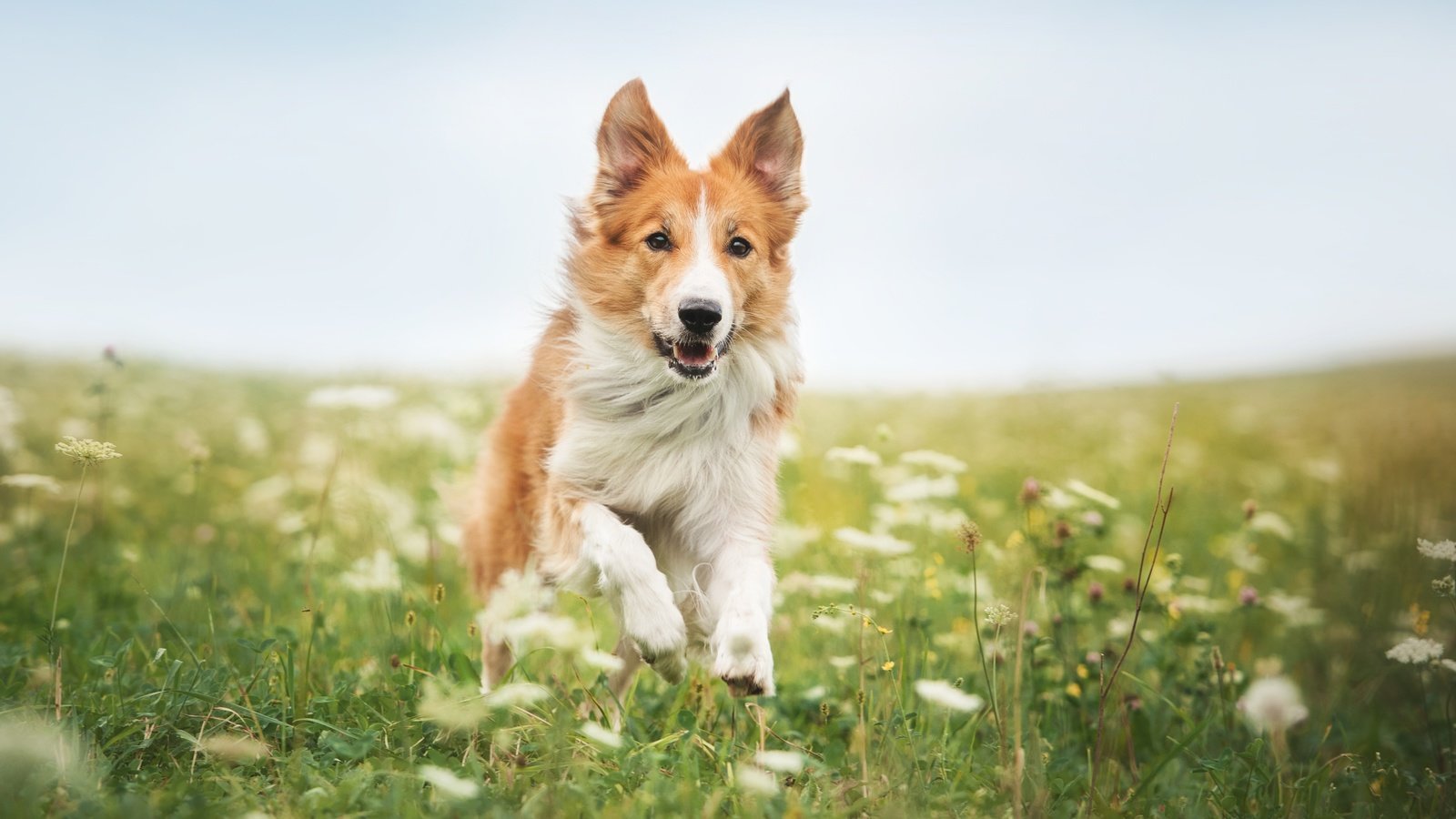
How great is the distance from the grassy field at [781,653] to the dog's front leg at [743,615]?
222 millimetres

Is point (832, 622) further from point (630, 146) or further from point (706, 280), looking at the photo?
point (630, 146)

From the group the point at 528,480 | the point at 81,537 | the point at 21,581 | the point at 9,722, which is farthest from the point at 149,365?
the point at 9,722

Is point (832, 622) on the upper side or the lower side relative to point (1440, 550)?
lower

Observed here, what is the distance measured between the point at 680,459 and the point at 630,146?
4.49 ft

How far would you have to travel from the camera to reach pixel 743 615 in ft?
10.2

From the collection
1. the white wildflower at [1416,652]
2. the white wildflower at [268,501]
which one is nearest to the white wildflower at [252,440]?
the white wildflower at [268,501]

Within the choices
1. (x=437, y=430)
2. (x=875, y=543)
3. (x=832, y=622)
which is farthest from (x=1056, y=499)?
(x=437, y=430)

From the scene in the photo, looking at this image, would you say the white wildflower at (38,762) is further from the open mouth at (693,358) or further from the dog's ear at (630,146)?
the dog's ear at (630,146)

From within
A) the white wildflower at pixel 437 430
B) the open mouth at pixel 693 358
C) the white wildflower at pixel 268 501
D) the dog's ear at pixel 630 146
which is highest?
the dog's ear at pixel 630 146

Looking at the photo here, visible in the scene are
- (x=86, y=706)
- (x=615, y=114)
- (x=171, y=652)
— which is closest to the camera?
(x=86, y=706)

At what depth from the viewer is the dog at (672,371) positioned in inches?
143

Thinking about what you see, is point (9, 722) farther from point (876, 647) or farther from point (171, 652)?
point (876, 647)

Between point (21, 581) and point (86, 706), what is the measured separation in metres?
2.39

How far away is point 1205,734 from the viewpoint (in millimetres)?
3832
